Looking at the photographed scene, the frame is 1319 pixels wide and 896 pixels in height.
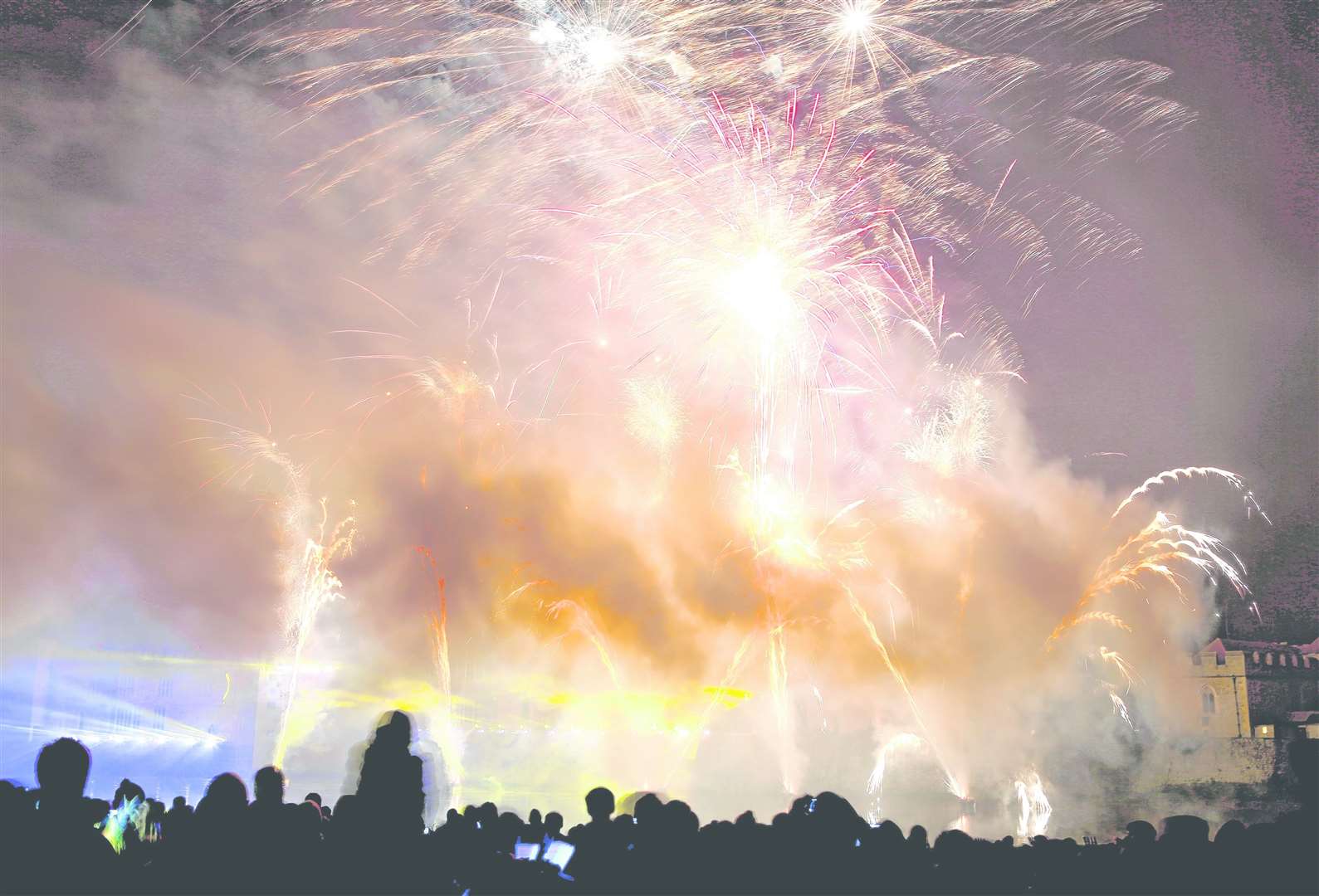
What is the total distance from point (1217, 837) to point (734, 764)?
79905 mm

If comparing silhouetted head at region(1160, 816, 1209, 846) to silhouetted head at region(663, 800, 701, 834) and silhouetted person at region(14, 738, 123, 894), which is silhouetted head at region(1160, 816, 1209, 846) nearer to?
silhouetted head at region(663, 800, 701, 834)

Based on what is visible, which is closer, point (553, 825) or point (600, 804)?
point (600, 804)

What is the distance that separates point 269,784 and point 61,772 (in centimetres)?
151

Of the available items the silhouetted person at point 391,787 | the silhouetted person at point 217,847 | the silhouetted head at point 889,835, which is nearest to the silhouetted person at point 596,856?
the silhouetted person at point 391,787

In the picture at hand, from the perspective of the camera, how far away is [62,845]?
3693mm

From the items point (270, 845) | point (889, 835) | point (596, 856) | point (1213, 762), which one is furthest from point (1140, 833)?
point (1213, 762)

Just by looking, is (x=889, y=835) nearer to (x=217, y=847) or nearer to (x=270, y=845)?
(x=270, y=845)

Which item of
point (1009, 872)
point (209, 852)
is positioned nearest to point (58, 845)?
point (209, 852)

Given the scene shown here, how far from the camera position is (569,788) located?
70000 millimetres

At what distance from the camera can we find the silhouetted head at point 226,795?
420cm

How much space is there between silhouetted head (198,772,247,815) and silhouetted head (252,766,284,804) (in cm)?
75

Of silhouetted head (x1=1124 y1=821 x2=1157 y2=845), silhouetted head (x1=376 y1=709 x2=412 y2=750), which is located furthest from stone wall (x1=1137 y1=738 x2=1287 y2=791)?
silhouetted head (x1=376 y1=709 x2=412 y2=750)

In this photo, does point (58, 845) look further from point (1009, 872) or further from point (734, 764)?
point (734, 764)

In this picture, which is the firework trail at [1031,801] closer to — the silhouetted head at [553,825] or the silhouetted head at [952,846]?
the silhouetted head at [553,825]
